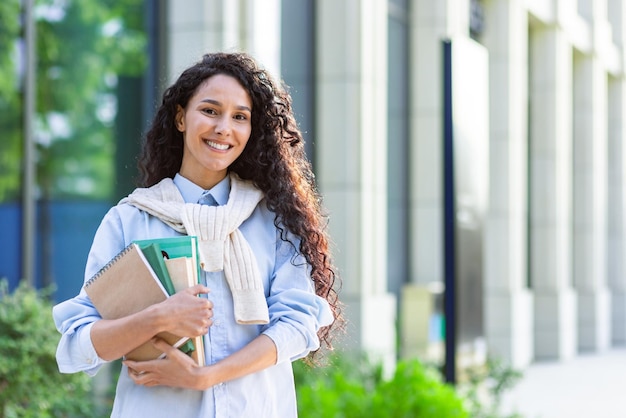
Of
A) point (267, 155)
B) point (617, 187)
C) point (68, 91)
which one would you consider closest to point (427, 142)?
point (68, 91)

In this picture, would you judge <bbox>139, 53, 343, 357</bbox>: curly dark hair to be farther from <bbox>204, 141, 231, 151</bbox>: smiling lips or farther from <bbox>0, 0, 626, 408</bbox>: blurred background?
<bbox>0, 0, 626, 408</bbox>: blurred background

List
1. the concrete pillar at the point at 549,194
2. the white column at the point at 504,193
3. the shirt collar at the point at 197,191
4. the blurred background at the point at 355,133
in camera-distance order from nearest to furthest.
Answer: the shirt collar at the point at 197,191
the blurred background at the point at 355,133
the white column at the point at 504,193
the concrete pillar at the point at 549,194

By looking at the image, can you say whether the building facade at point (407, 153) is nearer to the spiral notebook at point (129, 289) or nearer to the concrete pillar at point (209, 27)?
the concrete pillar at point (209, 27)

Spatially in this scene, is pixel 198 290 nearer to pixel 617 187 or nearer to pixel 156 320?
pixel 156 320

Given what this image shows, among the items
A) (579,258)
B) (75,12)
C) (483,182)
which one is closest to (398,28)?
(483,182)

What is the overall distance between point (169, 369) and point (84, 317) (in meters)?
0.27

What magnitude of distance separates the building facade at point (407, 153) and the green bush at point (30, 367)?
2.09 m

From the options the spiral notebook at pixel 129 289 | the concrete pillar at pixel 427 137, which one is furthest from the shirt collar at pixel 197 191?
the concrete pillar at pixel 427 137

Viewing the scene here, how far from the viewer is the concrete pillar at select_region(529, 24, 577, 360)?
22.1m

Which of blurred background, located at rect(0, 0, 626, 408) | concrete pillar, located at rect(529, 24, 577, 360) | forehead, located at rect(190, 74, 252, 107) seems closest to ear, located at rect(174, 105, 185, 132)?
forehead, located at rect(190, 74, 252, 107)

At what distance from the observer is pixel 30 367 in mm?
7273

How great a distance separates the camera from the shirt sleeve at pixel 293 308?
2879mm

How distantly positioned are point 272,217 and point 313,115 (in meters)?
10.00

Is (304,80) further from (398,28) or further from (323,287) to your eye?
(323,287)
